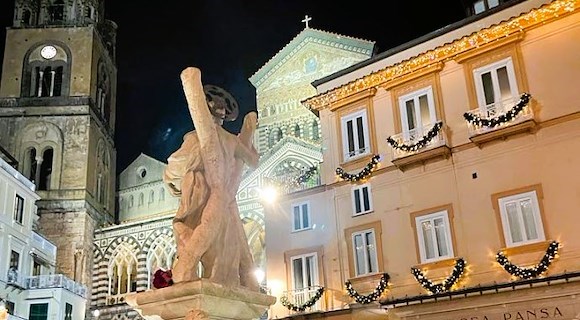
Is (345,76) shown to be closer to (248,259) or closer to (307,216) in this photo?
(307,216)

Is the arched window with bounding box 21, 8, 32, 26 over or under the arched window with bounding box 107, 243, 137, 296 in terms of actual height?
over

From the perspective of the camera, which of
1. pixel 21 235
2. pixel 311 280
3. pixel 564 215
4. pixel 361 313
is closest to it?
pixel 564 215

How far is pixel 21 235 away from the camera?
1371 inches

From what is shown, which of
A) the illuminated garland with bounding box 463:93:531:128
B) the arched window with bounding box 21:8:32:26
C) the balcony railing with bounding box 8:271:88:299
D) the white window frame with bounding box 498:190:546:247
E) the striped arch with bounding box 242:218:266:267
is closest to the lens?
the white window frame with bounding box 498:190:546:247

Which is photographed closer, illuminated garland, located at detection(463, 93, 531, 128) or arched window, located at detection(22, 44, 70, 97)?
illuminated garland, located at detection(463, 93, 531, 128)

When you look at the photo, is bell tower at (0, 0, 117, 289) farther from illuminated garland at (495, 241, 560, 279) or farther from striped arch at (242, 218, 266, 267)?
illuminated garland at (495, 241, 560, 279)

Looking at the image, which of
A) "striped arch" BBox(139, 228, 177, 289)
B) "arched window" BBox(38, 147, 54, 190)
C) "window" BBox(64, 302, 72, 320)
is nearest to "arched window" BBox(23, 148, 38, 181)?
"arched window" BBox(38, 147, 54, 190)

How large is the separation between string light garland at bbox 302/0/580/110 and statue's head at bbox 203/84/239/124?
15015 millimetres

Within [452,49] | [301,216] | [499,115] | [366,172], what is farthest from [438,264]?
[452,49]

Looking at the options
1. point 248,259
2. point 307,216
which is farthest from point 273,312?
point 248,259

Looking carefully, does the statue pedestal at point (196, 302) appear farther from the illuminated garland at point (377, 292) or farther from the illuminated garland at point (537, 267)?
the illuminated garland at point (377, 292)

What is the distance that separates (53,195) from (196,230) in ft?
127

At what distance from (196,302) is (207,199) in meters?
1.36

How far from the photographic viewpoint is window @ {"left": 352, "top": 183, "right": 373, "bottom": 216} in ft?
74.1
